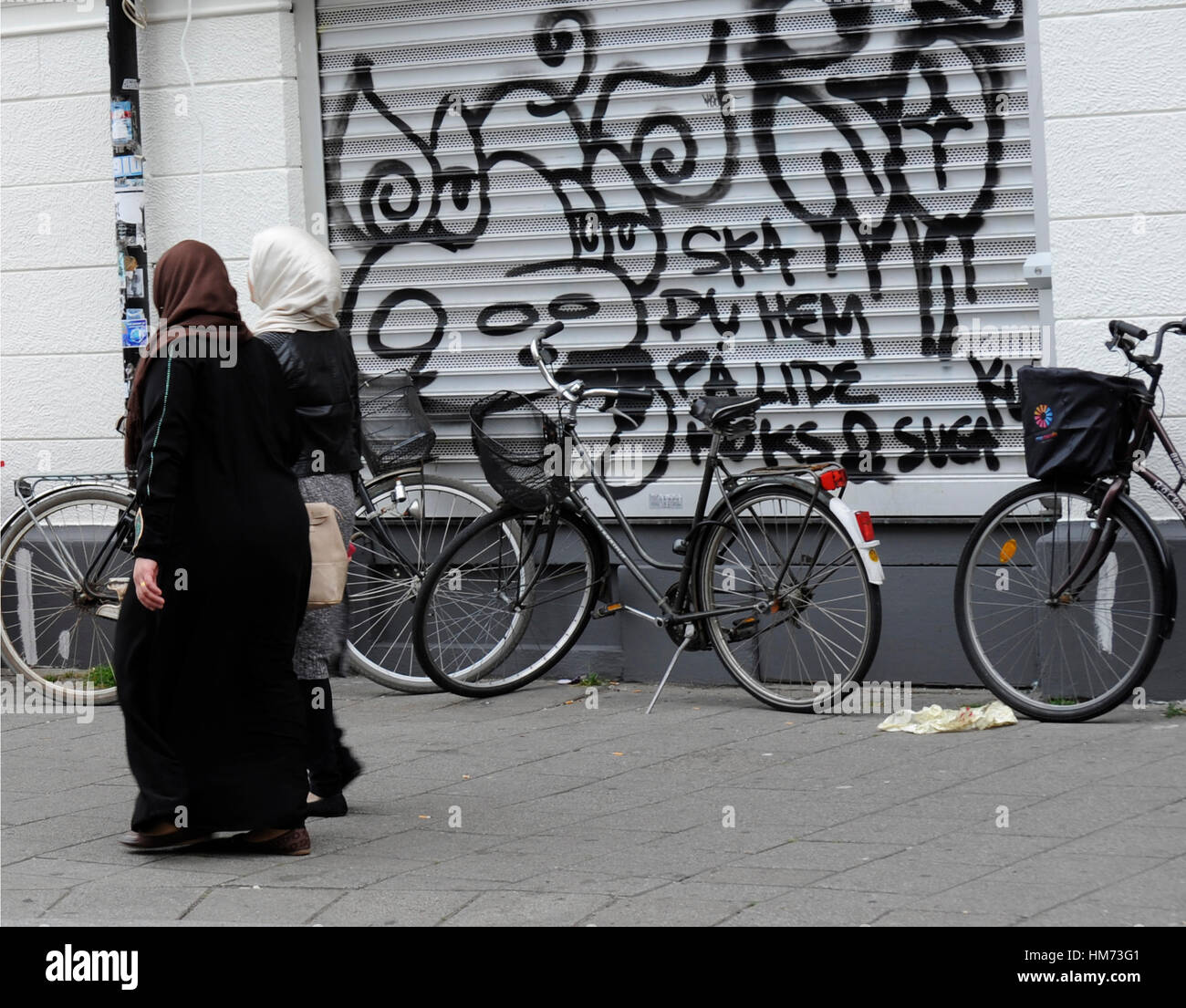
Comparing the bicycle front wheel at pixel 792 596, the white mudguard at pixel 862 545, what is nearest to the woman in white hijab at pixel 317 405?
the bicycle front wheel at pixel 792 596

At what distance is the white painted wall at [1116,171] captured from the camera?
6680mm

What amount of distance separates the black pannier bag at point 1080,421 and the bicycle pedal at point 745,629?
51.0 inches

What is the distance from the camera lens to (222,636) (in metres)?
5.03

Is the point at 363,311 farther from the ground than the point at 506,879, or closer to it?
farther from the ground

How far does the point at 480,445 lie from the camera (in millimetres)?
7090

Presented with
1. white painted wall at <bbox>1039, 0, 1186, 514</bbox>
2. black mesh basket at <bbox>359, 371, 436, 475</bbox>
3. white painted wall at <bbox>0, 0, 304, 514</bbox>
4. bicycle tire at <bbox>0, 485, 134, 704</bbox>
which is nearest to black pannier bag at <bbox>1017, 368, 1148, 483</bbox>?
white painted wall at <bbox>1039, 0, 1186, 514</bbox>

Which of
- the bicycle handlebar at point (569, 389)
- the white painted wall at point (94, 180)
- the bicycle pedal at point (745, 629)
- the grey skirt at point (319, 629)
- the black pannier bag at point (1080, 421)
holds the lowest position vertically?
the bicycle pedal at point (745, 629)

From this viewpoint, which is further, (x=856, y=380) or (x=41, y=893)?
(x=856, y=380)

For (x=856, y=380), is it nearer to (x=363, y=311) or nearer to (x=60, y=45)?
(x=363, y=311)

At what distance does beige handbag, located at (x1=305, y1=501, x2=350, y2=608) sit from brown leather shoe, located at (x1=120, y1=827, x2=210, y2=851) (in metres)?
0.78

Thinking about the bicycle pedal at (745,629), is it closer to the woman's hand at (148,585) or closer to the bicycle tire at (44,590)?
the woman's hand at (148,585)

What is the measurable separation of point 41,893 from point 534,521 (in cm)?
303
